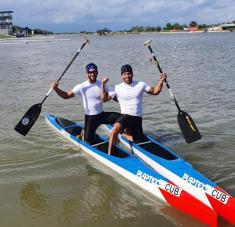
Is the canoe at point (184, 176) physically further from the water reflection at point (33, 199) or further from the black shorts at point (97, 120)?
the water reflection at point (33, 199)

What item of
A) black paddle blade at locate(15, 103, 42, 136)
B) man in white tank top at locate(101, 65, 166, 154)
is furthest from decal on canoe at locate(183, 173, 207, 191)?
black paddle blade at locate(15, 103, 42, 136)

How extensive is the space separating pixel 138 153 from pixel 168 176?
4.41 feet

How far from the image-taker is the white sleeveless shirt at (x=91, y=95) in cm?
969

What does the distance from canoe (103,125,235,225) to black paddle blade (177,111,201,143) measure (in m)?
1.10

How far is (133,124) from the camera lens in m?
9.40

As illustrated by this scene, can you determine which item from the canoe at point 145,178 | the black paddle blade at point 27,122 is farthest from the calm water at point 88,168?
the black paddle blade at point 27,122

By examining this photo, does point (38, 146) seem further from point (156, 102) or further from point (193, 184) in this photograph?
point (156, 102)

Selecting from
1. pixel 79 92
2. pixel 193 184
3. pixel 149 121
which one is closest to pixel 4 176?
pixel 79 92

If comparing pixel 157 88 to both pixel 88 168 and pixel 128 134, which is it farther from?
pixel 88 168

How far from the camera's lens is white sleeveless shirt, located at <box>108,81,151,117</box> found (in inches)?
362

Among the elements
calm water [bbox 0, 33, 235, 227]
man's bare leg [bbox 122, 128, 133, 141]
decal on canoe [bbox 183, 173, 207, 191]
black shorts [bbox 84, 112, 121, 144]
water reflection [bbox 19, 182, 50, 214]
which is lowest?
water reflection [bbox 19, 182, 50, 214]

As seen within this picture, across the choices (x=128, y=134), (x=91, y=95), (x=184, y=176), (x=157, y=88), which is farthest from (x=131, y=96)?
(x=184, y=176)

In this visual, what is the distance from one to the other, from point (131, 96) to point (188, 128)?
6.14ft

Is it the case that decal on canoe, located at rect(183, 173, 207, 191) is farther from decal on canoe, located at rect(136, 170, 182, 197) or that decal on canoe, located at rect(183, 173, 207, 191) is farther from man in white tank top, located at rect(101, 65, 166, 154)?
man in white tank top, located at rect(101, 65, 166, 154)
